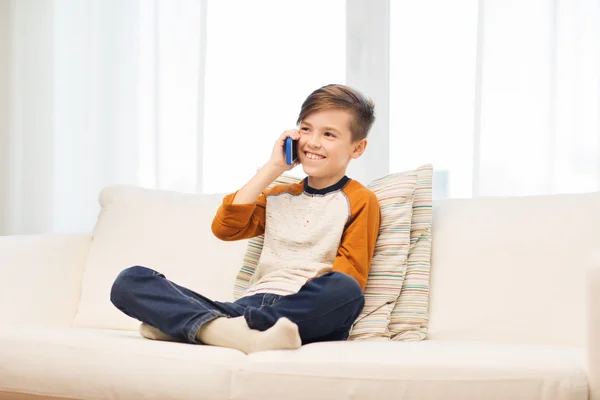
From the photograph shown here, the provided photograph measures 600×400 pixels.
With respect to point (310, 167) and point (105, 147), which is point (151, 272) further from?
point (105, 147)

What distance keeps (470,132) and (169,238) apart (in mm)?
1101

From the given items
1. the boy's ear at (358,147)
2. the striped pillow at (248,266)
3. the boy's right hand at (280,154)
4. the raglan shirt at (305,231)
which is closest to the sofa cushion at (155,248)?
the striped pillow at (248,266)

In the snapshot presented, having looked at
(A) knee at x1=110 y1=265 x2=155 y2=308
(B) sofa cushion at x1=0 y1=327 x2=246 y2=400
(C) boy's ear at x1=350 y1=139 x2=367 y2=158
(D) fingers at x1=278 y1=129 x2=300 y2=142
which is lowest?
(B) sofa cushion at x1=0 y1=327 x2=246 y2=400

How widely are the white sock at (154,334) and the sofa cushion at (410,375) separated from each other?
268 mm

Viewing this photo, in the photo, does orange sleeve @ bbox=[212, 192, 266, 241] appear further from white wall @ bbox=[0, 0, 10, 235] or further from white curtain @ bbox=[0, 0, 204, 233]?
white wall @ bbox=[0, 0, 10, 235]

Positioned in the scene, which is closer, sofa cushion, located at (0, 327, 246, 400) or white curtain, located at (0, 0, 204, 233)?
sofa cushion, located at (0, 327, 246, 400)

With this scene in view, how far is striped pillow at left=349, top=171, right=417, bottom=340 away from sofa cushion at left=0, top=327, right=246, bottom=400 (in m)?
0.43

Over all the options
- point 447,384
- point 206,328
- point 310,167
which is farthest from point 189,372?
point 310,167

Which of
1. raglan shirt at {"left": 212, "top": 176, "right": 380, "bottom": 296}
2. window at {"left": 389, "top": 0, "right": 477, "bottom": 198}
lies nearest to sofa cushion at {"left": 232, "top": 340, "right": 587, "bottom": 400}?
raglan shirt at {"left": 212, "top": 176, "right": 380, "bottom": 296}

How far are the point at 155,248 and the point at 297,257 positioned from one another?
55 cm

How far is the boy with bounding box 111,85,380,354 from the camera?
5.04 feet

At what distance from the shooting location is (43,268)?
2.16 m

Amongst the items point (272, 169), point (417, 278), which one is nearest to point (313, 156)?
point (272, 169)

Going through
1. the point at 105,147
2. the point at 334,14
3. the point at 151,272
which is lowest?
the point at 151,272
